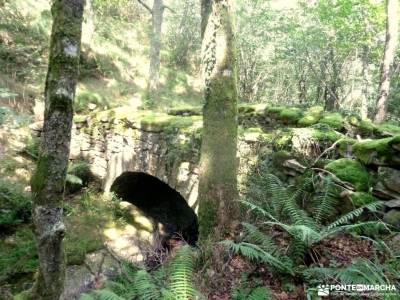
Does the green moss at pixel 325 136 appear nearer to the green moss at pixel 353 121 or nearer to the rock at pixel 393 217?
the green moss at pixel 353 121

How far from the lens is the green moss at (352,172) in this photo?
3.73 meters

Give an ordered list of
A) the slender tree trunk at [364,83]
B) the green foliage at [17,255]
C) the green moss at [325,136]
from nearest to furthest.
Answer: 1. the green moss at [325,136]
2. the green foliage at [17,255]
3. the slender tree trunk at [364,83]

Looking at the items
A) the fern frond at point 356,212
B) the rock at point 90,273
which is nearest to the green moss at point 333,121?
the fern frond at point 356,212

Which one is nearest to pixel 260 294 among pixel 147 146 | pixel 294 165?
pixel 294 165

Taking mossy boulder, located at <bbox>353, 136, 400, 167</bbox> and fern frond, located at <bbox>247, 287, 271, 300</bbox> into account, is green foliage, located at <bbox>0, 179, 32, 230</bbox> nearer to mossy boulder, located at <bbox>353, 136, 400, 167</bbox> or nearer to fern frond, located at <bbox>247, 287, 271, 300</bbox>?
fern frond, located at <bbox>247, 287, 271, 300</bbox>

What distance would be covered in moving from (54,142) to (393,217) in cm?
330

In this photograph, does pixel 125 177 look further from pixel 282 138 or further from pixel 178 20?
pixel 178 20

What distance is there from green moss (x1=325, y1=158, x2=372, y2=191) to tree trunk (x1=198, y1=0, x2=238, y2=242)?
3.87ft

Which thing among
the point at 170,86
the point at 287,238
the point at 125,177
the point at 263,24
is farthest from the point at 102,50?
the point at 287,238

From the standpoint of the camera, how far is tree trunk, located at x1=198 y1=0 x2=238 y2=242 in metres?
4.29

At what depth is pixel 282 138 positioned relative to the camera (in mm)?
4895

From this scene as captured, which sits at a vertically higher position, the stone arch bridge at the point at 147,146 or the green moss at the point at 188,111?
the green moss at the point at 188,111

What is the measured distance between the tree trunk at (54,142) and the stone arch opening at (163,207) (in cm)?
527

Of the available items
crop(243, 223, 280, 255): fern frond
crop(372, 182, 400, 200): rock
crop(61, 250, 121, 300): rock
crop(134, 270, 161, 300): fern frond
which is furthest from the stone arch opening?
crop(372, 182, 400, 200): rock
